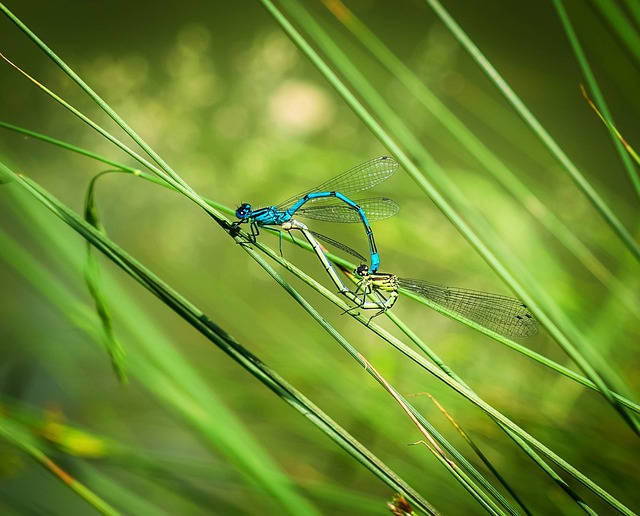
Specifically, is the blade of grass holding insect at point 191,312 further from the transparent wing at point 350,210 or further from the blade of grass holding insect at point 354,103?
the transparent wing at point 350,210

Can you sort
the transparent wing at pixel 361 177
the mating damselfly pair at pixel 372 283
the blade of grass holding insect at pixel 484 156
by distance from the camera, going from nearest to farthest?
the blade of grass holding insect at pixel 484 156 < the mating damselfly pair at pixel 372 283 < the transparent wing at pixel 361 177

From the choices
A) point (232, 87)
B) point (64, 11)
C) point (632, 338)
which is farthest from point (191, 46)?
point (632, 338)

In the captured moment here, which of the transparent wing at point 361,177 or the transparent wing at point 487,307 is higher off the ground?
the transparent wing at point 361,177

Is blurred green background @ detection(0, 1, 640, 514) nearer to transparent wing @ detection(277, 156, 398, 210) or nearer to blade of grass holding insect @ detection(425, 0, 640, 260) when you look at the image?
transparent wing @ detection(277, 156, 398, 210)

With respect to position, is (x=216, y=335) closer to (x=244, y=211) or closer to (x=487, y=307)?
(x=244, y=211)

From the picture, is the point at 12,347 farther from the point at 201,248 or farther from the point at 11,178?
the point at 11,178

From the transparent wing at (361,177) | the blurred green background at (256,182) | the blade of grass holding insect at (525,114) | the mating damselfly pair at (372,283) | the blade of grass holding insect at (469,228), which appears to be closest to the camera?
the blade of grass holding insect at (469,228)

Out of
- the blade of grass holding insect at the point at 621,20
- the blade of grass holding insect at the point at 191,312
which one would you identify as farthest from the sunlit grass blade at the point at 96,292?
the blade of grass holding insect at the point at 621,20

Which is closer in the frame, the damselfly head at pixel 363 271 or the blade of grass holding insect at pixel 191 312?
the blade of grass holding insect at pixel 191 312

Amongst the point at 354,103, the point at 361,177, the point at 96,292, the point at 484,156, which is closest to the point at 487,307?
the point at 484,156
